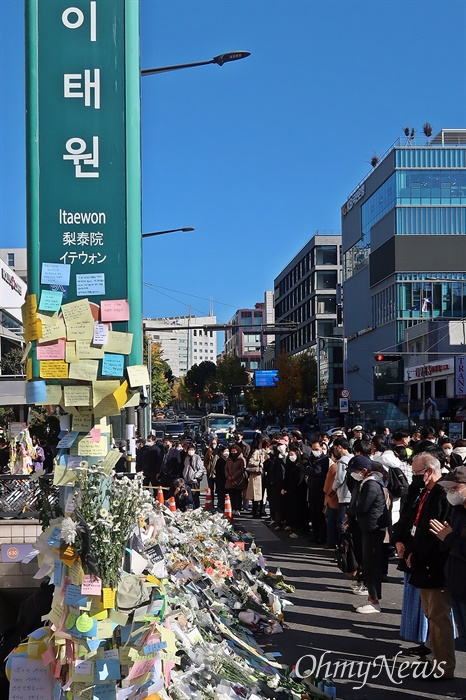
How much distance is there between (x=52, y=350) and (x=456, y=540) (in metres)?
3.42

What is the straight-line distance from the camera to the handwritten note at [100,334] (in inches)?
219

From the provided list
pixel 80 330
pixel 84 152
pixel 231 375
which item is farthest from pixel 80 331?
pixel 231 375

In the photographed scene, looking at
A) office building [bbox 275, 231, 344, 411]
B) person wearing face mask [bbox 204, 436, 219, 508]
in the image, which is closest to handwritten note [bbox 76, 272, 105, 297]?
person wearing face mask [bbox 204, 436, 219, 508]

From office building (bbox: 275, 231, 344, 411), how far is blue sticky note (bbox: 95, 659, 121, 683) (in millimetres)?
86984

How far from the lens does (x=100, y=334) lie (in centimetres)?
558

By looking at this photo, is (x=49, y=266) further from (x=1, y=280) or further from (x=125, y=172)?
(x=1, y=280)

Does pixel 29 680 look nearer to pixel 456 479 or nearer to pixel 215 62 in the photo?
pixel 456 479

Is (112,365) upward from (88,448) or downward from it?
upward

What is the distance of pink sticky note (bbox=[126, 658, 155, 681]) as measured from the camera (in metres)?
5.17

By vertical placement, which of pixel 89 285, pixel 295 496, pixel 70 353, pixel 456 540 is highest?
pixel 89 285

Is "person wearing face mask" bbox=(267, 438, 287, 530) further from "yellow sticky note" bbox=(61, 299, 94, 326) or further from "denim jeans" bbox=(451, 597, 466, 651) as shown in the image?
"yellow sticky note" bbox=(61, 299, 94, 326)

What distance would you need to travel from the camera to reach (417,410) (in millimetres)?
65562

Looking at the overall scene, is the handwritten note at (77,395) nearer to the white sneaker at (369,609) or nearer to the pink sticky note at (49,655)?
Result: the pink sticky note at (49,655)

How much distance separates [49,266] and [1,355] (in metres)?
48.6
